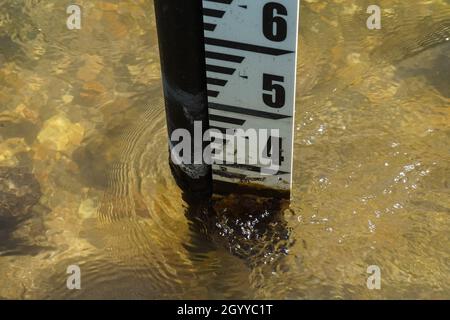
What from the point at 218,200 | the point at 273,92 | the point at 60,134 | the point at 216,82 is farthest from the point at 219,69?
the point at 60,134

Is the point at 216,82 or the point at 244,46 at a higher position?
the point at 244,46

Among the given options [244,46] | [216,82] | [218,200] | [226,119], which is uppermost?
[244,46]

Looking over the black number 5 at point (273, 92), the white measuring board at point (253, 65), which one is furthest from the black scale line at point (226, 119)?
the black number 5 at point (273, 92)

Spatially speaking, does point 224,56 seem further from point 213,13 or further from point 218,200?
point 218,200

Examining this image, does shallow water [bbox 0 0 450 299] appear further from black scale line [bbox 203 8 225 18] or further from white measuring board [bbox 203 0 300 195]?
black scale line [bbox 203 8 225 18]

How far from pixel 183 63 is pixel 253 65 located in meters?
0.18

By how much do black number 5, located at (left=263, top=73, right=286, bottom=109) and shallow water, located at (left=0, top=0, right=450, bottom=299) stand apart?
Result: 40cm

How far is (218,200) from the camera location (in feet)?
7.34

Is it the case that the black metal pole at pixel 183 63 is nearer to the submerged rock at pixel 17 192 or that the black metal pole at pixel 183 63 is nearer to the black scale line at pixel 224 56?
the black scale line at pixel 224 56

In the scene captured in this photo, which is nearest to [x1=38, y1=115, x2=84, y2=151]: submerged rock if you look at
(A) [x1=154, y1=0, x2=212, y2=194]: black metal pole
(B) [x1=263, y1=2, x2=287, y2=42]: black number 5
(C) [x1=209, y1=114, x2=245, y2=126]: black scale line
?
(A) [x1=154, y1=0, x2=212, y2=194]: black metal pole

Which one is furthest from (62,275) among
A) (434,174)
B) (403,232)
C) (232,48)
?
(434,174)

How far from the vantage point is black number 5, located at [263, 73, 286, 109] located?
1.87 m

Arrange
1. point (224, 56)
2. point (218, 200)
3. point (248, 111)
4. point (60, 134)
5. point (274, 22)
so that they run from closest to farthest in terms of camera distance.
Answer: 1. point (274, 22)
2. point (224, 56)
3. point (248, 111)
4. point (218, 200)
5. point (60, 134)

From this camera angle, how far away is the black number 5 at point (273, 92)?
6.14 feet
